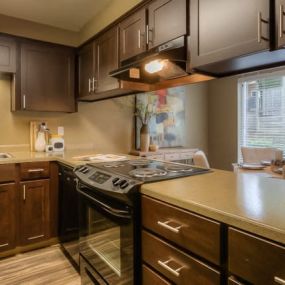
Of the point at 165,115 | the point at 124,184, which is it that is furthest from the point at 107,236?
the point at 165,115

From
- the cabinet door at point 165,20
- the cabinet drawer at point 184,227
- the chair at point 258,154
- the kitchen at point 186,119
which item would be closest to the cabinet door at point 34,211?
the kitchen at point 186,119

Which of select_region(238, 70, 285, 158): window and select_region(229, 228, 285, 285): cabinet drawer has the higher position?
select_region(238, 70, 285, 158): window

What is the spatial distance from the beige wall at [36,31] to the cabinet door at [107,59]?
79 cm

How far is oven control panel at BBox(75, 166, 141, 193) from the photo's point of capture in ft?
4.52

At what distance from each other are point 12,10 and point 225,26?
7.92 ft

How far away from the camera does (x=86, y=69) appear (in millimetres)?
2914

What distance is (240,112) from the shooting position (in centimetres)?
449

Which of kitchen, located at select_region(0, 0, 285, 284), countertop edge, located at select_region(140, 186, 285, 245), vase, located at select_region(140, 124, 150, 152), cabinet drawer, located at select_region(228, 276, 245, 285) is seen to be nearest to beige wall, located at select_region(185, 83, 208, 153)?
kitchen, located at select_region(0, 0, 285, 284)

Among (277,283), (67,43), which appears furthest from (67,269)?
(67,43)

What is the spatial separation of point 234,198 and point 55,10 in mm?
2704

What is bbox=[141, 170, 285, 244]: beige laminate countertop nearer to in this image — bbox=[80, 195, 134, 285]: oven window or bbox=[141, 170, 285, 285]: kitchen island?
bbox=[141, 170, 285, 285]: kitchen island

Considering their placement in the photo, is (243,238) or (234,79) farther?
(234,79)

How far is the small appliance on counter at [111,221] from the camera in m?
1.35

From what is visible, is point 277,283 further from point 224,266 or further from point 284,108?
point 284,108
